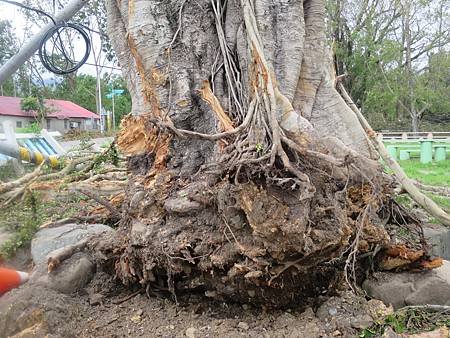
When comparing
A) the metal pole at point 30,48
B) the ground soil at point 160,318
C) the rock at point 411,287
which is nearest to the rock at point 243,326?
the ground soil at point 160,318

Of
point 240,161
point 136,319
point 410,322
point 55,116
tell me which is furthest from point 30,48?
point 55,116

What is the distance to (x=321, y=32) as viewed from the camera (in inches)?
123

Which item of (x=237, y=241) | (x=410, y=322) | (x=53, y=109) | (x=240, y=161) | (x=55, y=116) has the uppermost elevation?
(x=53, y=109)

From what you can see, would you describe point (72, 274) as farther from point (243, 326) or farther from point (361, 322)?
point (361, 322)

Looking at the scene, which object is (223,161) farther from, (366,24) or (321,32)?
(366,24)

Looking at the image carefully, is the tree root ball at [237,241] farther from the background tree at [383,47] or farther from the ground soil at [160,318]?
the background tree at [383,47]

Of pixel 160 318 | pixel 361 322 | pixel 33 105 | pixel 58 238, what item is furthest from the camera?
pixel 33 105

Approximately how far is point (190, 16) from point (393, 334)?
6.61ft

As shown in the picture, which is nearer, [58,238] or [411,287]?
[411,287]

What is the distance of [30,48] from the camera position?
14.2 ft

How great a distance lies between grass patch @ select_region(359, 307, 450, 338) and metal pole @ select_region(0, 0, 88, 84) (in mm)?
3639

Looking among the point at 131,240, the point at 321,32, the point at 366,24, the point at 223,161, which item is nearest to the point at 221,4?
the point at 321,32

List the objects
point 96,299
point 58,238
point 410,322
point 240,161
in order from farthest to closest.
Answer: point 58,238
point 96,299
point 410,322
point 240,161

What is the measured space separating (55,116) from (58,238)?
3096cm
